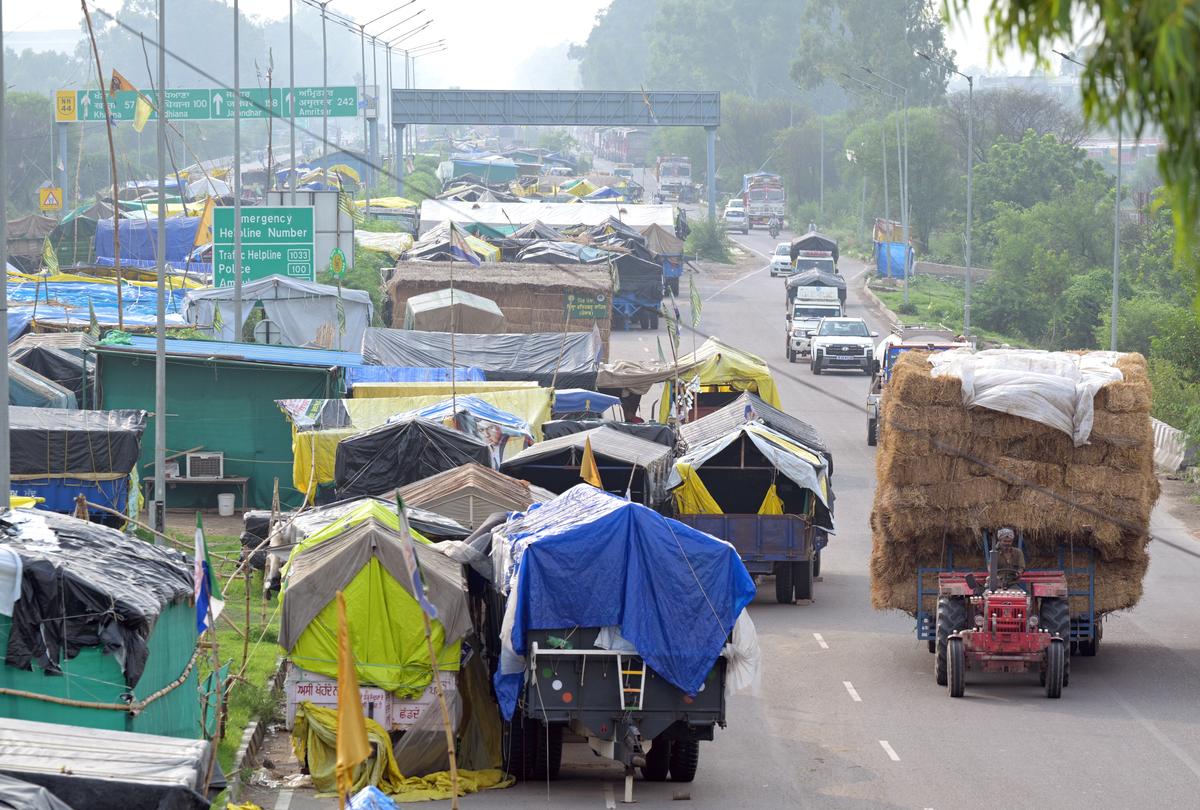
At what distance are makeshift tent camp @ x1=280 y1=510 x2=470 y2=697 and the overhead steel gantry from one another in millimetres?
78341

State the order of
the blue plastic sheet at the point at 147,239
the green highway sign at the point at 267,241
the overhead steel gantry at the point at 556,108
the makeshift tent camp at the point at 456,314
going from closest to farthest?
the green highway sign at the point at 267,241, the makeshift tent camp at the point at 456,314, the blue plastic sheet at the point at 147,239, the overhead steel gantry at the point at 556,108

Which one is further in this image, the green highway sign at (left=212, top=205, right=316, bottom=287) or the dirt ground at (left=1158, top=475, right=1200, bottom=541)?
the green highway sign at (left=212, top=205, right=316, bottom=287)

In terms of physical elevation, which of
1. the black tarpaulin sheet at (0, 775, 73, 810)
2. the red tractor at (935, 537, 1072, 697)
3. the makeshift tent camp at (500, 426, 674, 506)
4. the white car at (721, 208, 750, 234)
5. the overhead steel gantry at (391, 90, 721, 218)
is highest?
the overhead steel gantry at (391, 90, 721, 218)

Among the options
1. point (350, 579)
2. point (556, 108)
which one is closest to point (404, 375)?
point (350, 579)

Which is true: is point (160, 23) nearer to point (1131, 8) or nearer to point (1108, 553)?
point (1108, 553)

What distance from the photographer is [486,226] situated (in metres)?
73.7

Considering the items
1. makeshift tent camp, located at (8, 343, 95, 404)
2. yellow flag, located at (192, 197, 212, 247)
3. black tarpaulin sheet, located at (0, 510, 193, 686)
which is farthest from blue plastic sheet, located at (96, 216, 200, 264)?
black tarpaulin sheet, located at (0, 510, 193, 686)

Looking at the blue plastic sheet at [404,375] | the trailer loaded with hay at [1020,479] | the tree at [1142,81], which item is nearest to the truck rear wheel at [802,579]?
the trailer loaded with hay at [1020,479]

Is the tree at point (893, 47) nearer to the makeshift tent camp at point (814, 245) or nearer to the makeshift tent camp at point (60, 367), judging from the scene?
the makeshift tent camp at point (814, 245)

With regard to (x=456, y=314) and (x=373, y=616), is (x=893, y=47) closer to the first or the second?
(x=456, y=314)

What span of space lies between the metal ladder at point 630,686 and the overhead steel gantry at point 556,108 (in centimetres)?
7883

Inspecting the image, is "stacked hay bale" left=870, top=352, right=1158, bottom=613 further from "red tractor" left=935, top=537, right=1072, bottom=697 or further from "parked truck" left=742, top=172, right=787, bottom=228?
"parked truck" left=742, top=172, right=787, bottom=228

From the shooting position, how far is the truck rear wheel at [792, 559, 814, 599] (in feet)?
78.8

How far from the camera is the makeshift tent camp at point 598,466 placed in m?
23.8
